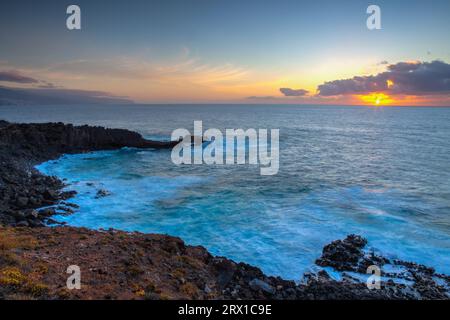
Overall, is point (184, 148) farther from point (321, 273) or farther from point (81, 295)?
point (81, 295)

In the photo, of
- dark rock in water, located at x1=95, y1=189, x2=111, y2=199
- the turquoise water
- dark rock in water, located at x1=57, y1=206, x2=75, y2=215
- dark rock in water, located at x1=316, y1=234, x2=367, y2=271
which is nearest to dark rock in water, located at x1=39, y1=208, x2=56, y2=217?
the turquoise water

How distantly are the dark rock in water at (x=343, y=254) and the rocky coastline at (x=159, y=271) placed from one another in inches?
2.4

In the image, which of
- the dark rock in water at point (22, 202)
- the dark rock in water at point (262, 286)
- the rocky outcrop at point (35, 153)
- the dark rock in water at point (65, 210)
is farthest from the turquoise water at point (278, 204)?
the dark rock in water at point (22, 202)

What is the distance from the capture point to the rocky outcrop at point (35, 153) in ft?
87.5

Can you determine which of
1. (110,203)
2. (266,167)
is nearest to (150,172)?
(110,203)

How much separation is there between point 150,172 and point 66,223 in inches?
842

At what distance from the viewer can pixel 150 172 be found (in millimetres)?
45906

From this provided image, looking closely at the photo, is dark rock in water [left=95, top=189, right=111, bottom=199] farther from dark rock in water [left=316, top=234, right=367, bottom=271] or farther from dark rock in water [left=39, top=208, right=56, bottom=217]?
dark rock in water [left=316, top=234, right=367, bottom=271]

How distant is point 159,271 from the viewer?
1536 centimetres

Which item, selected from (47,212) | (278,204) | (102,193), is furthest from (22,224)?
(278,204)

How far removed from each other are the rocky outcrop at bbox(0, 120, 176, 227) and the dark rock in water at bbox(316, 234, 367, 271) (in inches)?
816

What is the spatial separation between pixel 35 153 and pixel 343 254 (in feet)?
161

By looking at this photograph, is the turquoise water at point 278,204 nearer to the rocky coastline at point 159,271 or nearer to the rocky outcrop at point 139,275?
the rocky coastline at point 159,271

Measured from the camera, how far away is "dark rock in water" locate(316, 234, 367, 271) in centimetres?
1953
